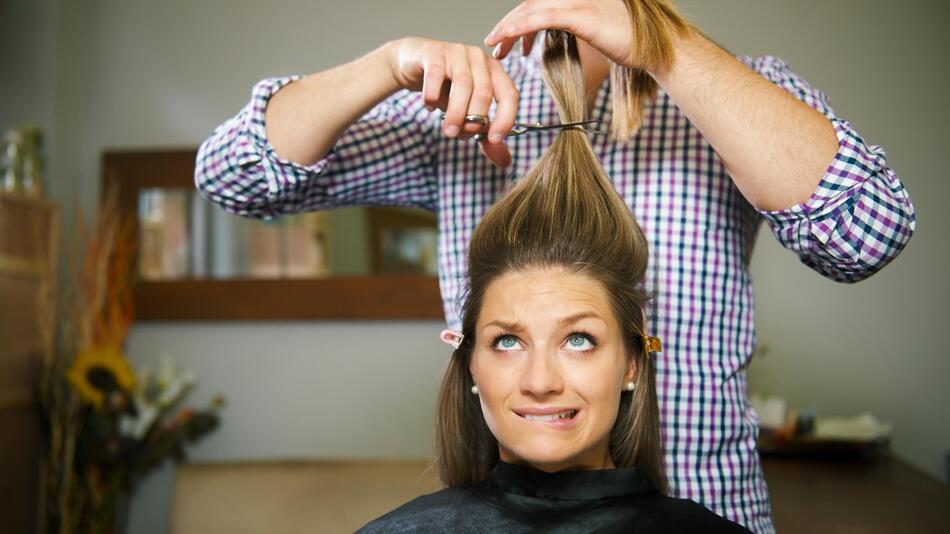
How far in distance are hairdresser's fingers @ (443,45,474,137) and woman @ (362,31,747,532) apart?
0.16 meters

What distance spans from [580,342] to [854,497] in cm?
131

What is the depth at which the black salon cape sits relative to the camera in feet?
3.25

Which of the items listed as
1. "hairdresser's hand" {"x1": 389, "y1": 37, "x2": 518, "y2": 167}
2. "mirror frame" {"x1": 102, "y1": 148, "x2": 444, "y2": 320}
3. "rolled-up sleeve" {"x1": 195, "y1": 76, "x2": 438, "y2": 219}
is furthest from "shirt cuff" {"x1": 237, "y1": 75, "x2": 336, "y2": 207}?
"mirror frame" {"x1": 102, "y1": 148, "x2": 444, "y2": 320}

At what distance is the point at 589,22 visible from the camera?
916mm

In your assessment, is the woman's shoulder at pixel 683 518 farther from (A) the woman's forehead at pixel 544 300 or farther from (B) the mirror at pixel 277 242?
(B) the mirror at pixel 277 242

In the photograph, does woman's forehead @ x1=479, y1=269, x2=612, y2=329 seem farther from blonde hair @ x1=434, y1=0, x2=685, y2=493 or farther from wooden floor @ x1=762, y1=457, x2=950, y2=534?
wooden floor @ x1=762, y1=457, x2=950, y2=534

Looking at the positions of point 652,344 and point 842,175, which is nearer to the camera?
point 842,175

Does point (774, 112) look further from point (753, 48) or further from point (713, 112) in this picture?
point (753, 48)

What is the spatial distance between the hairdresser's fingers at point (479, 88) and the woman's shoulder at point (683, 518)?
0.48m

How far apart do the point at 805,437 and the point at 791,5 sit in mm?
1438

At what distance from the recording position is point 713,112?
0.89 m

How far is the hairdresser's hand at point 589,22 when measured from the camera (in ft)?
3.00

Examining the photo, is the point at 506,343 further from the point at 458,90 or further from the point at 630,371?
the point at 458,90

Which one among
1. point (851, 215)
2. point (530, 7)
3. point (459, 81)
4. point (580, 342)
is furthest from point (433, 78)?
point (851, 215)
